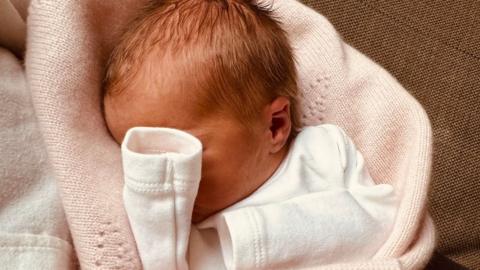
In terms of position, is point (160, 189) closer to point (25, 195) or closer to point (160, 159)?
point (160, 159)

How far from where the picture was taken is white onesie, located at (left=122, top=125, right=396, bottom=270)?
601 millimetres

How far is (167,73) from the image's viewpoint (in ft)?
2.12

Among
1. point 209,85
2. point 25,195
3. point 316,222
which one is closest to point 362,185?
point 316,222

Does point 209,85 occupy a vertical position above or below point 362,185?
above

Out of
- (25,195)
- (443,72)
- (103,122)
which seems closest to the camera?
(25,195)

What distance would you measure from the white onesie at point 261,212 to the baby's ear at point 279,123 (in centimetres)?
3

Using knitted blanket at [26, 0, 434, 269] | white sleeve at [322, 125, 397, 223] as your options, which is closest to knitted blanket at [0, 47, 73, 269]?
knitted blanket at [26, 0, 434, 269]

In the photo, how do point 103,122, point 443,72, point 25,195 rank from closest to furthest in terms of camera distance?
point 25,195
point 103,122
point 443,72

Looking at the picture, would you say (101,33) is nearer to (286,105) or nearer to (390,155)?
(286,105)

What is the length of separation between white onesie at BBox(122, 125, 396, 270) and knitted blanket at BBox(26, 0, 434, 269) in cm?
3

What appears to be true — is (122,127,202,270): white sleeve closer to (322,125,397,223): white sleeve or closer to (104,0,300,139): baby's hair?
(104,0,300,139): baby's hair

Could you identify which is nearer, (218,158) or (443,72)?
(218,158)

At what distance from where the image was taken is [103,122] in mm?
701

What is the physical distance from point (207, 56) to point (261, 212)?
0.61ft
